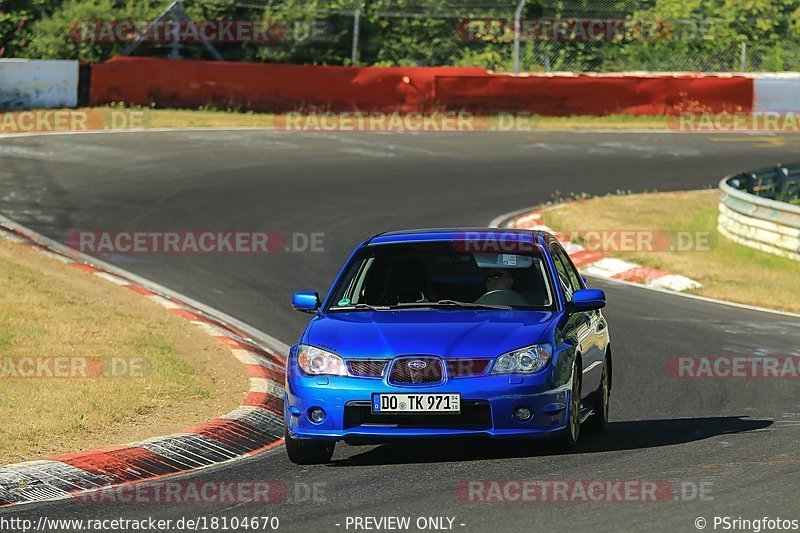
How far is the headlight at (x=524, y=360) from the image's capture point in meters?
8.22

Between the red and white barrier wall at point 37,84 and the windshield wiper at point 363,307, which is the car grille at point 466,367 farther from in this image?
the red and white barrier wall at point 37,84

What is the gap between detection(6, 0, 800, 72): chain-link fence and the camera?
1446 inches

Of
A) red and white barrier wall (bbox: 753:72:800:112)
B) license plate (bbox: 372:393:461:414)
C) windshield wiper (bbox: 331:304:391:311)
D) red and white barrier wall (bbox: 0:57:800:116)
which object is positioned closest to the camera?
license plate (bbox: 372:393:461:414)

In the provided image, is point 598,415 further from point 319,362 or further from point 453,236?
point 319,362

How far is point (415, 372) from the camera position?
8188 millimetres

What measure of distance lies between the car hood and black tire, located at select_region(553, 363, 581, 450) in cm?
40

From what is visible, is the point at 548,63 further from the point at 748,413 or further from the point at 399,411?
the point at 399,411

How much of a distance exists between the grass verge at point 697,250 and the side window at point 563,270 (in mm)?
7089

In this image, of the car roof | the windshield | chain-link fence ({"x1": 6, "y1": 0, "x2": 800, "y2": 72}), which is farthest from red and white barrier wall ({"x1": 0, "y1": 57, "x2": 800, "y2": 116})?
the windshield

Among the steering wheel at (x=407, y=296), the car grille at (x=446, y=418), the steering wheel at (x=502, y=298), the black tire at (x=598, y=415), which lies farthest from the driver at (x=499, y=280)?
the car grille at (x=446, y=418)

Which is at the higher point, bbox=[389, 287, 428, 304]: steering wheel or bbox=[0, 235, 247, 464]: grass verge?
bbox=[389, 287, 428, 304]: steering wheel

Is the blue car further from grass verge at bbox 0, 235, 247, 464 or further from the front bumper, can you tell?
grass verge at bbox 0, 235, 247, 464

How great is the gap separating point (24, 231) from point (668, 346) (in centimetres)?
942

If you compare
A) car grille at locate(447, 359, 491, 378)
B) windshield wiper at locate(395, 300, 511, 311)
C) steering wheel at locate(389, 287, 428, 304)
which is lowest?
car grille at locate(447, 359, 491, 378)
